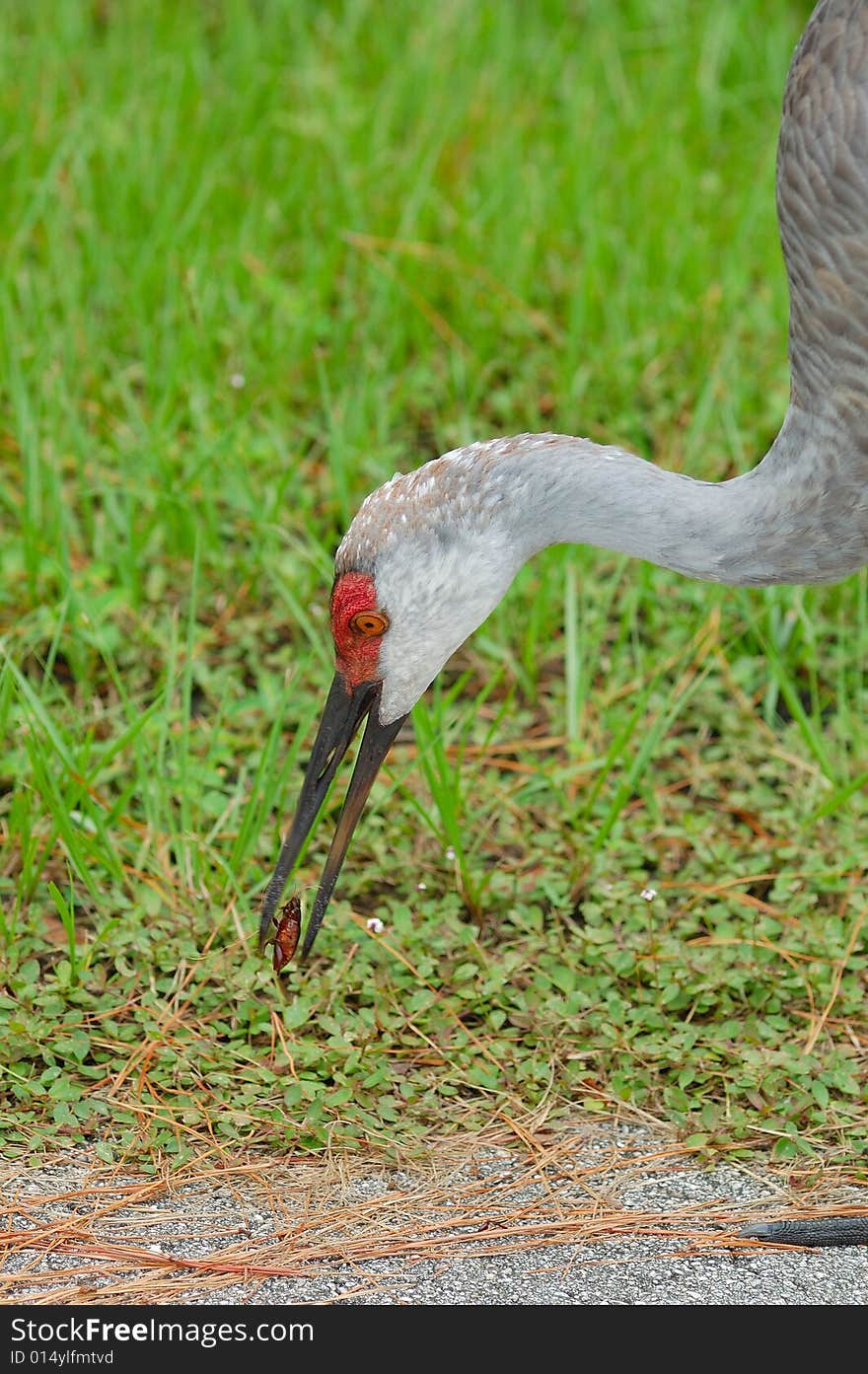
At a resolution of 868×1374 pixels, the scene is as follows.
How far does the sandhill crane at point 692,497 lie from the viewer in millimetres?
3047

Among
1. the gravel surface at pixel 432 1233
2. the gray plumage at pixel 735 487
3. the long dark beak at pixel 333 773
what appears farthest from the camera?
the long dark beak at pixel 333 773

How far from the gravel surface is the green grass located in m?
0.10

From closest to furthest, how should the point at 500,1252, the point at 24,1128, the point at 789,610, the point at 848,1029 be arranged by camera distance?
the point at 500,1252 < the point at 24,1128 < the point at 848,1029 < the point at 789,610

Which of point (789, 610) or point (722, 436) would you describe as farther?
point (722, 436)

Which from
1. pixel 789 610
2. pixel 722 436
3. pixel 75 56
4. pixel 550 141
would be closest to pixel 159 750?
pixel 789 610

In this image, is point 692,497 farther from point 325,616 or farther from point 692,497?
point 325,616

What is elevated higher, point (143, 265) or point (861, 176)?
point (861, 176)

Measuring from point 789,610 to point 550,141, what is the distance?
2599 millimetres

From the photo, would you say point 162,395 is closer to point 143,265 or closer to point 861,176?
point 143,265

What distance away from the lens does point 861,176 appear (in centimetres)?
300

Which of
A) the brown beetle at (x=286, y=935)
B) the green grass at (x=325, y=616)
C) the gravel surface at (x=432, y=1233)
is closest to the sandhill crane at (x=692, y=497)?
the brown beetle at (x=286, y=935)

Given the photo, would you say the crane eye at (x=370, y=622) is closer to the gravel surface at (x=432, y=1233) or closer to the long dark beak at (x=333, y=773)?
the long dark beak at (x=333, y=773)

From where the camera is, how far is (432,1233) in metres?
2.86

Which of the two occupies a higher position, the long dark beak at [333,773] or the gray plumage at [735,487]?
the gray plumage at [735,487]
